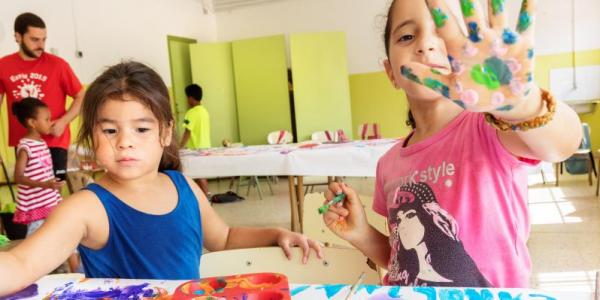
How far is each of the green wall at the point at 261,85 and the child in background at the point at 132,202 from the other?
5.80 meters

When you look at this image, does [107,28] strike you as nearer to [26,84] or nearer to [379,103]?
[26,84]

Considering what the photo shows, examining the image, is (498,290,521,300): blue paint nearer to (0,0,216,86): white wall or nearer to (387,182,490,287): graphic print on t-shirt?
(387,182,490,287): graphic print on t-shirt

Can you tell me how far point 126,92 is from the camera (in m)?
1.17

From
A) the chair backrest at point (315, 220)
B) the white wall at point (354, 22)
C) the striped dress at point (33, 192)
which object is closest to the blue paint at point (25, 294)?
the chair backrest at point (315, 220)

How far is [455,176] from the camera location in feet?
3.20

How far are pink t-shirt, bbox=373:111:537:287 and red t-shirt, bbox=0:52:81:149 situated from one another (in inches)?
119

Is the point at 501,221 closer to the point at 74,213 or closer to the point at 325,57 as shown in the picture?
the point at 74,213

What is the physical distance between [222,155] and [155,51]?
345 cm

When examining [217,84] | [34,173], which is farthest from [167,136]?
[217,84]

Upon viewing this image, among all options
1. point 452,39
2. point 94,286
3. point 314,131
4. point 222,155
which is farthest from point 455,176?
point 314,131

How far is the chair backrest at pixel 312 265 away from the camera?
1.25m

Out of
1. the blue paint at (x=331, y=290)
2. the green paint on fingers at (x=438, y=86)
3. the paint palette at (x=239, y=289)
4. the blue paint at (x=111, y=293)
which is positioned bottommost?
the blue paint at (x=331, y=290)

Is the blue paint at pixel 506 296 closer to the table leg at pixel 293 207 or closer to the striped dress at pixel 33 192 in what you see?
the striped dress at pixel 33 192

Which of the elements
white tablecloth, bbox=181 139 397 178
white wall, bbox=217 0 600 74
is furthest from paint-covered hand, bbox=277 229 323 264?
white wall, bbox=217 0 600 74
